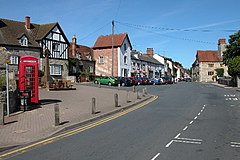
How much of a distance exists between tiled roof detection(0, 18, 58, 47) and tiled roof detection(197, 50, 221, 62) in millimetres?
63418

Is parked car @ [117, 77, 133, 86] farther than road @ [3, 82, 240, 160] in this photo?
Yes

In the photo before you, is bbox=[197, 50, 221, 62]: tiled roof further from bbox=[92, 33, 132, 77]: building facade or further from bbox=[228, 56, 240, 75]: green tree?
bbox=[228, 56, 240, 75]: green tree

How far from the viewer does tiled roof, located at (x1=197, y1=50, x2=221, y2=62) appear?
8925cm

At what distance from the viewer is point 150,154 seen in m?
6.64

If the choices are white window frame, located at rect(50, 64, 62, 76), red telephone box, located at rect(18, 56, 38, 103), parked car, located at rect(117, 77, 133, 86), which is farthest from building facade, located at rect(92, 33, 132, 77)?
red telephone box, located at rect(18, 56, 38, 103)

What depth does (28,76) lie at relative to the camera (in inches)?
579

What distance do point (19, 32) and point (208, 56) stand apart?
70381mm

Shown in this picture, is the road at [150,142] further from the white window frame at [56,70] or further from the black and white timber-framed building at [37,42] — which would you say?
the white window frame at [56,70]

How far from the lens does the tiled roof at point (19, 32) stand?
3312cm

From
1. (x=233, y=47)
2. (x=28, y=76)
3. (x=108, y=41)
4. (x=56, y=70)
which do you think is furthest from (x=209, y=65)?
(x=28, y=76)

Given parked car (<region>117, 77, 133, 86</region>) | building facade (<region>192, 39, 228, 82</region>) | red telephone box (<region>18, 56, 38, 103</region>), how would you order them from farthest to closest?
building facade (<region>192, 39, 228, 82</region>) → parked car (<region>117, 77, 133, 86</region>) → red telephone box (<region>18, 56, 38, 103</region>)

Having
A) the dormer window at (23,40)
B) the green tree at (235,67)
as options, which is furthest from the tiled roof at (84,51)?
the green tree at (235,67)

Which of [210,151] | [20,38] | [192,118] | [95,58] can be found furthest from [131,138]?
[95,58]

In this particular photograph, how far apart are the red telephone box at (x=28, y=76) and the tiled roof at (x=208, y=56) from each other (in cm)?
8144
